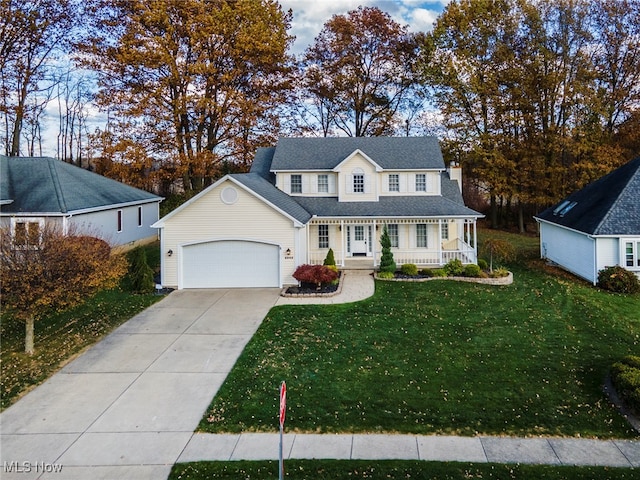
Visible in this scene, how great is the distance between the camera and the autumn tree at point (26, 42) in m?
28.8

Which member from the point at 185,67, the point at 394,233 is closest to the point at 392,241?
the point at 394,233

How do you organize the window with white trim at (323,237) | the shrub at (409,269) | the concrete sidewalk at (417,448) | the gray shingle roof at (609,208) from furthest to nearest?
the window with white trim at (323,237) < the shrub at (409,269) < the gray shingle roof at (609,208) < the concrete sidewalk at (417,448)

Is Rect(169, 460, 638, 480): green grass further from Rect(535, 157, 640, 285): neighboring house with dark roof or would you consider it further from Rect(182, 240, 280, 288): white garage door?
Rect(535, 157, 640, 285): neighboring house with dark roof

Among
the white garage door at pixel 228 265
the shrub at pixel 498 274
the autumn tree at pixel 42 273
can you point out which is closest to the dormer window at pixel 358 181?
the white garage door at pixel 228 265

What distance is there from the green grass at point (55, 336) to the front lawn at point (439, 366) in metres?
4.64

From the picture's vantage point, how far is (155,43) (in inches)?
1134

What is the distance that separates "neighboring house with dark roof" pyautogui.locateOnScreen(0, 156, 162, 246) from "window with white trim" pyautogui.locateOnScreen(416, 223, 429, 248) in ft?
52.0

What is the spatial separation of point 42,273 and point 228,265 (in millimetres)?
8653

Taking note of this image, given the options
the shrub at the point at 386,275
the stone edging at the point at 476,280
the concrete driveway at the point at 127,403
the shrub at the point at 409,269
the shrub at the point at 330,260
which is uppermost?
the shrub at the point at 330,260

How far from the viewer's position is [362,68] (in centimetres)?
3712

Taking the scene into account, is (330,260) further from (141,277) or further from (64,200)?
(64,200)

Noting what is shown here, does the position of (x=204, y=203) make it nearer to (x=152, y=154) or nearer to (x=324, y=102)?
(x=152, y=154)

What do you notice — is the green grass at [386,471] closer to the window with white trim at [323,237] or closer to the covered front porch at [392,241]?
the covered front porch at [392,241]

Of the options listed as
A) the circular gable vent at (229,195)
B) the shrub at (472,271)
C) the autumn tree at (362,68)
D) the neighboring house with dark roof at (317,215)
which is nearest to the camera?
the circular gable vent at (229,195)
